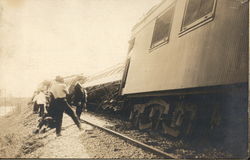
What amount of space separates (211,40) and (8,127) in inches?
157

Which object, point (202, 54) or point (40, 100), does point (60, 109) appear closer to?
point (40, 100)

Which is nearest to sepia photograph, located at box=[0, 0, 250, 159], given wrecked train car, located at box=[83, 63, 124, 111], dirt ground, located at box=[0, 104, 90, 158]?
dirt ground, located at box=[0, 104, 90, 158]

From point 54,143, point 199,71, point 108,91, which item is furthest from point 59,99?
point 108,91

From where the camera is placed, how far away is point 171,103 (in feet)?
14.4

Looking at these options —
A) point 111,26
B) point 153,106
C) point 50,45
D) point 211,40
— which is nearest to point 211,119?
point 211,40

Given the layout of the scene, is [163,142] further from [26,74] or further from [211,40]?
[26,74]

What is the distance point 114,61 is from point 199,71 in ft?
6.68

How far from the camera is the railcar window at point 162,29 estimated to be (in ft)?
15.4

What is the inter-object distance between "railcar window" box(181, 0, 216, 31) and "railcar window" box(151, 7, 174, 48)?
620 millimetres

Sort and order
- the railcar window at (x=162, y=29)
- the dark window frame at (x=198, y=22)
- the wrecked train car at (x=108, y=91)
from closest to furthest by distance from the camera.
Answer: the dark window frame at (x=198, y=22), the railcar window at (x=162, y=29), the wrecked train car at (x=108, y=91)

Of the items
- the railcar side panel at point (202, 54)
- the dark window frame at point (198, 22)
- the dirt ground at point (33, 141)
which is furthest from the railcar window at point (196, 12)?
the dirt ground at point (33, 141)

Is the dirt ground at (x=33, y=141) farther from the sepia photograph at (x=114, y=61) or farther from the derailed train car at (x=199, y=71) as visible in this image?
the derailed train car at (x=199, y=71)

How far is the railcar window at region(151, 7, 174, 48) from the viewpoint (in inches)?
185

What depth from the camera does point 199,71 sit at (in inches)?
133
